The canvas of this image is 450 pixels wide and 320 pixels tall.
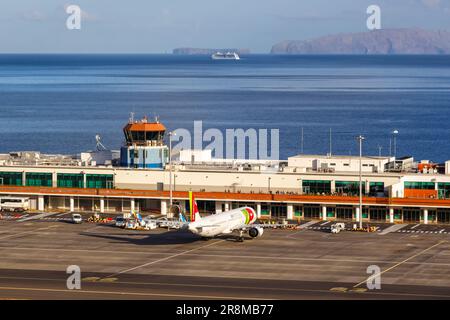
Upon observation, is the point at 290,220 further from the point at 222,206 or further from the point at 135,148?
the point at 135,148

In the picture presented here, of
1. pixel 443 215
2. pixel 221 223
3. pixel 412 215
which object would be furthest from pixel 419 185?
pixel 221 223

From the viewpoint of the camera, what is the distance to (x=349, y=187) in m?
152

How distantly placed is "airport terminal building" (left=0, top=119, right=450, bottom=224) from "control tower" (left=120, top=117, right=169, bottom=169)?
0.51ft

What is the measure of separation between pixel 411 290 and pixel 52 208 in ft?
249

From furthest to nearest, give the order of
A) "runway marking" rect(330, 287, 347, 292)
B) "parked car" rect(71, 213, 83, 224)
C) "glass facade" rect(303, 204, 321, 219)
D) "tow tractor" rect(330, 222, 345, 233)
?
1. "glass facade" rect(303, 204, 321, 219)
2. "parked car" rect(71, 213, 83, 224)
3. "tow tractor" rect(330, 222, 345, 233)
4. "runway marking" rect(330, 287, 347, 292)

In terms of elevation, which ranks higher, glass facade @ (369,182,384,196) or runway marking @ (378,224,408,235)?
glass facade @ (369,182,384,196)

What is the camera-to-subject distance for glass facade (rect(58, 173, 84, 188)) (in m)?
162

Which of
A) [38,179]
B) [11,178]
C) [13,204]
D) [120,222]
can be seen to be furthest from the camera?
[11,178]

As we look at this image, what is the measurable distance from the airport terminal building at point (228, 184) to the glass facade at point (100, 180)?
0.15 meters

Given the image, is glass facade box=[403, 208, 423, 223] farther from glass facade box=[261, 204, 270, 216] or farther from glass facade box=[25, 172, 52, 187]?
glass facade box=[25, 172, 52, 187]

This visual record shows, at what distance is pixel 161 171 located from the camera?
159375 millimetres

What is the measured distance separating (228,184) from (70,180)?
2501 centimetres

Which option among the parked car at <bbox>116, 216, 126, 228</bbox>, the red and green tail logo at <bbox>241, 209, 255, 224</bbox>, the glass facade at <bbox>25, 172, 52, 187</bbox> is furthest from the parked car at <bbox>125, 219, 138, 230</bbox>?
the glass facade at <bbox>25, 172, 52, 187</bbox>

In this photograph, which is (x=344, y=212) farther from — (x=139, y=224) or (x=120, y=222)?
(x=120, y=222)
